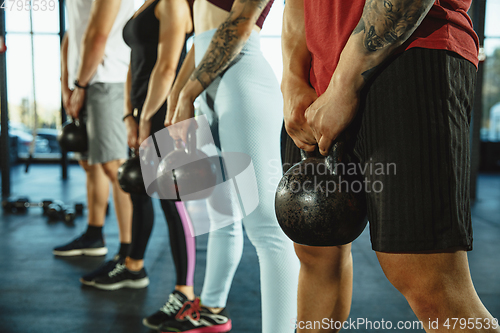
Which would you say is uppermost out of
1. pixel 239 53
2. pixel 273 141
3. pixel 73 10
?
pixel 73 10

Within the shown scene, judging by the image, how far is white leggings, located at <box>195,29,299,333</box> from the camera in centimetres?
103

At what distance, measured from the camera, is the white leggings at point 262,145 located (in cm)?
103

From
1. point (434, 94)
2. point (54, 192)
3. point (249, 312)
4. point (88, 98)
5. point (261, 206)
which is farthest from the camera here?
point (54, 192)

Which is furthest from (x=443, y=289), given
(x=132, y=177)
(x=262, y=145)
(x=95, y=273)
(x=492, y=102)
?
(x=492, y=102)

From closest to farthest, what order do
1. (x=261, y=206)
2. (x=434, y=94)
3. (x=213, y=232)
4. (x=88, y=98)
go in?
(x=434, y=94) → (x=261, y=206) → (x=213, y=232) → (x=88, y=98)

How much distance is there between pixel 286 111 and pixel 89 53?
152cm

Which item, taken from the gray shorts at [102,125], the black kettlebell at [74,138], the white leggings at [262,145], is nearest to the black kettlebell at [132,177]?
the white leggings at [262,145]

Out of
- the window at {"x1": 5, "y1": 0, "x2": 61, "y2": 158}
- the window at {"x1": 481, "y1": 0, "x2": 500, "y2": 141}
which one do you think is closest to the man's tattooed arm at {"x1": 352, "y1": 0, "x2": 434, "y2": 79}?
the window at {"x1": 5, "y1": 0, "x2": 61, "y2": 158}

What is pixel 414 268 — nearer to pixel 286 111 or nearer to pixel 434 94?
pixel 434 94

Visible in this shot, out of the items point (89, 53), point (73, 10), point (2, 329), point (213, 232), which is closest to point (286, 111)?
point (213, 232)

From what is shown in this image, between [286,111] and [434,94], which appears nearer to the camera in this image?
[434,94]

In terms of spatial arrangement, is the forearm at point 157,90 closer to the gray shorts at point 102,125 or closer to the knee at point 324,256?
the gray shorts at point 102,125

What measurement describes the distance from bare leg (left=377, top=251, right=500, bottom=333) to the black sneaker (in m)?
1.07

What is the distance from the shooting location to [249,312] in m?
1.58
